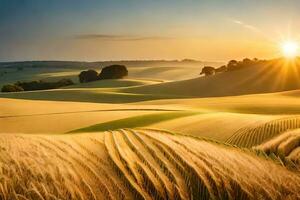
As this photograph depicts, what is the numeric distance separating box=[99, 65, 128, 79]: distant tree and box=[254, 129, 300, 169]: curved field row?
85.9 metres

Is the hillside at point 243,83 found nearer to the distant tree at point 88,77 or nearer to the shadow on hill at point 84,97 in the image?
the shadow on hill at point 84,97

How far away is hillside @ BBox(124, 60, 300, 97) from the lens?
60.1m

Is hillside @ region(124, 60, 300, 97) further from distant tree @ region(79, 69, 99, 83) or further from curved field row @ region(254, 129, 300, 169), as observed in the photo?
curved field row @ region(254, 129, 300, 169)

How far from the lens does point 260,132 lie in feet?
40.3

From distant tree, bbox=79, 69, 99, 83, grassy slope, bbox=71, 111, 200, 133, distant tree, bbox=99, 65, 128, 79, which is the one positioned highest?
grassy slope, bbox=71, 111, 200, 133

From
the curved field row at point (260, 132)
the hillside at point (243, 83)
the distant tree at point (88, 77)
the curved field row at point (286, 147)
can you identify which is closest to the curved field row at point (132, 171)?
the curved field row at point (286, 147)

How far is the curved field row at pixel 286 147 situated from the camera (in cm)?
1010

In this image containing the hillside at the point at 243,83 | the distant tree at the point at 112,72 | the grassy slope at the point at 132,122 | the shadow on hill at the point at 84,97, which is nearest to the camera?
the grassy slope at the point at 132,122

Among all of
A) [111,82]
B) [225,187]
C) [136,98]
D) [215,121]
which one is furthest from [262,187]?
[111,82]

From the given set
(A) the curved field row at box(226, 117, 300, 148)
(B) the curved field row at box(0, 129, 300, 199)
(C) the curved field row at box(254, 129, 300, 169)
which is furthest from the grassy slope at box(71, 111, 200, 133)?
(C) the curved field row at box(254, 129, 300, 169)

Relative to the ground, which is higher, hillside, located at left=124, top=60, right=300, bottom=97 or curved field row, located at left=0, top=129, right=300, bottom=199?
curved field row, located at left=0, top=129, right=300, bottom=199

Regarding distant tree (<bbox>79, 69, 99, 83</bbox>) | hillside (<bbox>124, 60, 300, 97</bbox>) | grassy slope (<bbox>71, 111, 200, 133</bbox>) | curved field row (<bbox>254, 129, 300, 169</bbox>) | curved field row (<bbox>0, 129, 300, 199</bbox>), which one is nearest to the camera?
curved field row (<bbox>0, 129, 300, 199</bbox>)

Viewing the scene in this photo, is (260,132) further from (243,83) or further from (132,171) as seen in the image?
(243,83)

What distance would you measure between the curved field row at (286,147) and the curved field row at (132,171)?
0.39 meters
